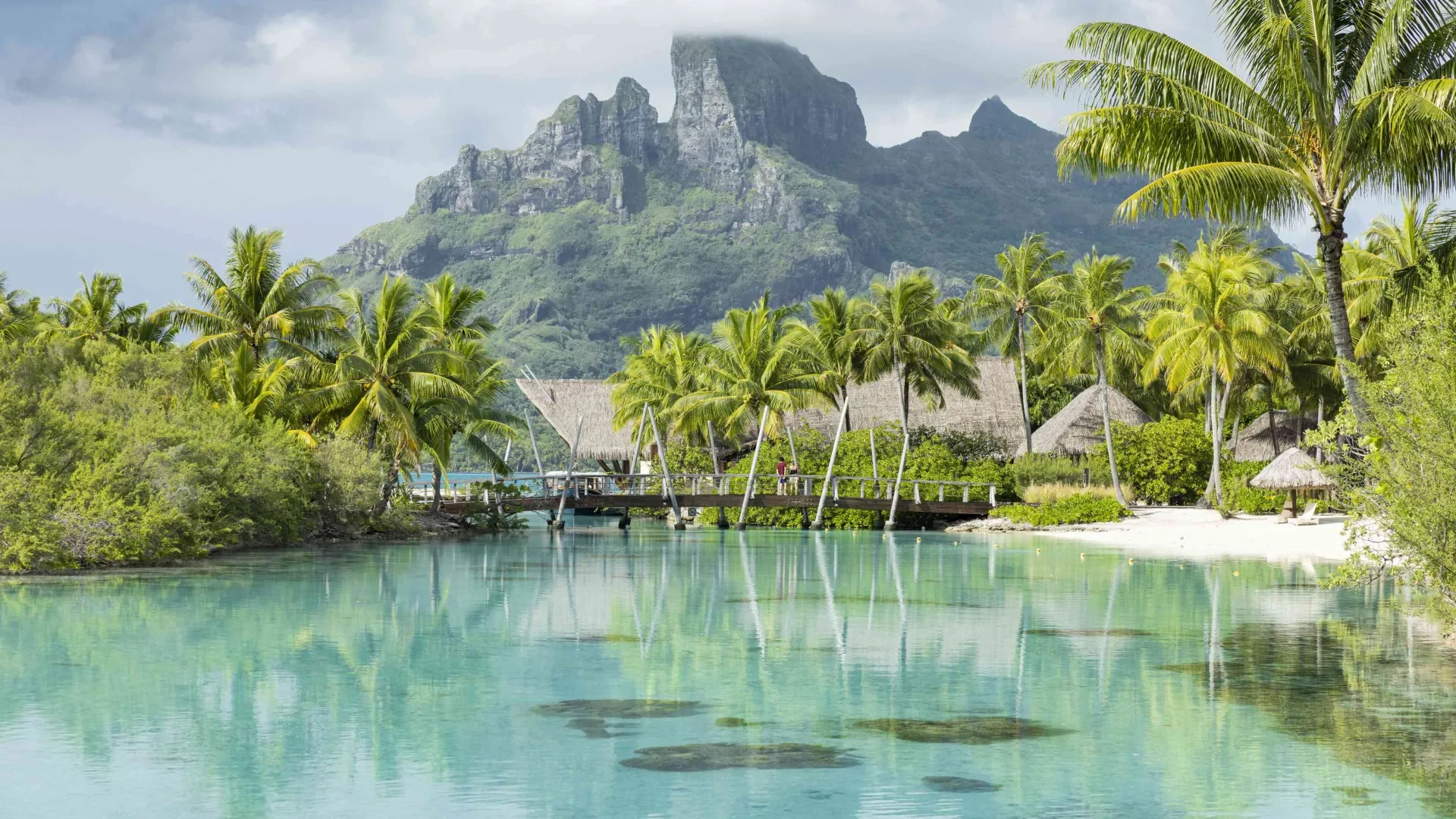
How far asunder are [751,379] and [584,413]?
41.0 ft

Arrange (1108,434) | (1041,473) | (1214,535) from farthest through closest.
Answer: (1041,473) → (1108,434) → (1214,535)

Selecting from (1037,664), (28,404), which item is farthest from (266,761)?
(28,404)

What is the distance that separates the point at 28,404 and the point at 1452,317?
1812 centimetres

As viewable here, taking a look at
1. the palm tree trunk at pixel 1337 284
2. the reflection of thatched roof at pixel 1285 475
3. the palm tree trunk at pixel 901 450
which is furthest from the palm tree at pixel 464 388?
the palm tree trunk at pixel 1337 284

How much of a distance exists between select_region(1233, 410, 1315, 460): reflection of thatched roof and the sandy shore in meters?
6.22

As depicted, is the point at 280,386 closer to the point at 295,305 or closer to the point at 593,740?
the point at 295,305

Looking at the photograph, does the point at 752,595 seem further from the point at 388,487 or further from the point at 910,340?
the point at 910,340

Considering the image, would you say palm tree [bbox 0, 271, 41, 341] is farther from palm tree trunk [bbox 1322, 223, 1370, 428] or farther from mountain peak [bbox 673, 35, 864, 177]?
mountain peak [bbox 673, 35, 864, 177]

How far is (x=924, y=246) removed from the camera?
518 ft

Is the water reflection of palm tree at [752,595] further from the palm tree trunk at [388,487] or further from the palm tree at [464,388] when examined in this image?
the palm tree trunk at [388,487]

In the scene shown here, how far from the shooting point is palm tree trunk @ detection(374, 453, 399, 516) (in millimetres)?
31016

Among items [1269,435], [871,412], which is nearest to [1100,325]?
[1269,435]

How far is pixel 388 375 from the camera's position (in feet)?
98.7

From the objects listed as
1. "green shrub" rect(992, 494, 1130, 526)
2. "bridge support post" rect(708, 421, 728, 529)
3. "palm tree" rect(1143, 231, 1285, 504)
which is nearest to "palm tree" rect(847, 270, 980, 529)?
"green shrub" rect(992, 494, 1130, 526)
